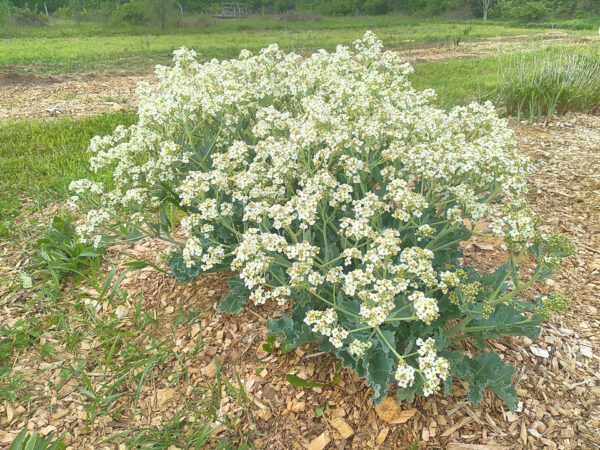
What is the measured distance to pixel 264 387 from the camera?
2.77 m

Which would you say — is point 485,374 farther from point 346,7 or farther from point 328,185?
point 346,7

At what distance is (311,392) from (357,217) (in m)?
1.18

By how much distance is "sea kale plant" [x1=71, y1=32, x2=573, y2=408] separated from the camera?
224 centimetres

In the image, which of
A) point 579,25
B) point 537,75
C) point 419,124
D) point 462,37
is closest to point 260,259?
point 419,124

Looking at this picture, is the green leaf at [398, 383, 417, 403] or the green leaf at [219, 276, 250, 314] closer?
the green leaf at [398, 383, 417, 403]

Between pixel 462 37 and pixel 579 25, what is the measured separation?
57.0ft

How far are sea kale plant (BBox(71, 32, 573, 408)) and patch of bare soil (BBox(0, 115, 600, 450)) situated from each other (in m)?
0.26

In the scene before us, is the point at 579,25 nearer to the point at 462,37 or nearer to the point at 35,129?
the point at 462,37

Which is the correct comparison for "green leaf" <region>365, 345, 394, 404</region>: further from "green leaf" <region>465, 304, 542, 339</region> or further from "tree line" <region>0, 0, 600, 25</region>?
"tree line" <region>0, 0, 600, 25</region>

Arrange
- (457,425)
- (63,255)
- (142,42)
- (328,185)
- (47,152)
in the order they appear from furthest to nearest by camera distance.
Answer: (142,42)
(47,152)
(63,255)
(328,185)
(457,425)

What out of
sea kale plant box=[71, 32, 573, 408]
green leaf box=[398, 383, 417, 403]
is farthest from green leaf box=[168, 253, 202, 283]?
green leaf box=[398, 383, 417, 403]

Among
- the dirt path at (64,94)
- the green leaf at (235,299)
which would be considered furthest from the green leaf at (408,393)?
the dirt path at (64,94)

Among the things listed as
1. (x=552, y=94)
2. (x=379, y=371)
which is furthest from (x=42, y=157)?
(x=552, y=94)

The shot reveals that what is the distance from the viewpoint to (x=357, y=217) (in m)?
2.56
